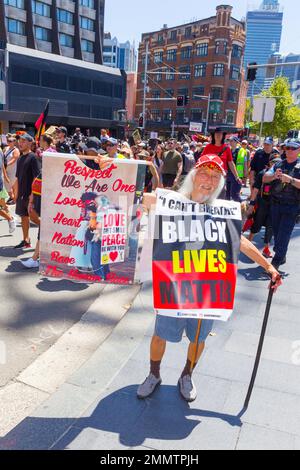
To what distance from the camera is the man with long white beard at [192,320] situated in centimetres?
278

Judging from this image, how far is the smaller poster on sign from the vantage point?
4211 millimetres

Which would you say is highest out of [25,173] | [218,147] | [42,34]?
[42,34]

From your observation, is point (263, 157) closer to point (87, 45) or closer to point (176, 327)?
point (176, 327)

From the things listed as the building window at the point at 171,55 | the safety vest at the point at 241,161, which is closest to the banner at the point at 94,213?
the safety vest at the point at 241,161

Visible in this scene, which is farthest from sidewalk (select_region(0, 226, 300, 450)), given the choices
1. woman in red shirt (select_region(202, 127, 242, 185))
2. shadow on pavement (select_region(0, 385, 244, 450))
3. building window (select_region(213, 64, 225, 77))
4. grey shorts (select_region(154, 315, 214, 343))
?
building window (select_region(213, 64, 225, 77))

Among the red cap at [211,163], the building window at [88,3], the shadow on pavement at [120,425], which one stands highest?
the building window at [88,3]

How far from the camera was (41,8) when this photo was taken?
142 ft

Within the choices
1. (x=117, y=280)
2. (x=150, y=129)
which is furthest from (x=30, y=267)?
(x=150, y=129)

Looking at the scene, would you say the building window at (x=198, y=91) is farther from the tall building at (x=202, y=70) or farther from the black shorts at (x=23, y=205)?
the black shorts at (x=23, y=205)

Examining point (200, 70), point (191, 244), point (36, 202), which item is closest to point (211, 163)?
point (191, 244)

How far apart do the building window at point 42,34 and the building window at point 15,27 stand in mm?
1864

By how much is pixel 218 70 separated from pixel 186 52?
7820 millimetres

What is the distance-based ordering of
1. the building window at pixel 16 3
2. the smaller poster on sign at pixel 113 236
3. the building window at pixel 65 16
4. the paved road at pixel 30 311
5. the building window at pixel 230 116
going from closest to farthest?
1. the paved road at pixel 30 311
2. the smaller poster on sign at pixel 113 236
3. the building window at pixel 16 3
4. the building window at pixel 65 16
5. the building window at pixel 230 116

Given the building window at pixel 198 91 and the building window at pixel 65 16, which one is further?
the building window at pixel 198 91
